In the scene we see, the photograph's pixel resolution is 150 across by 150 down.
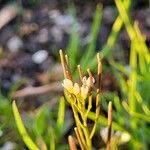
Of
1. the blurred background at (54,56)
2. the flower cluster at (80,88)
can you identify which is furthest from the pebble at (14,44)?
the flower cluster at (80,88)

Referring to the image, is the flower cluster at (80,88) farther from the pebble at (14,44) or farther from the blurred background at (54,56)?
the pebble at (14,44)

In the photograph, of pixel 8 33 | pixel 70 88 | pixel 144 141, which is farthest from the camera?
pixel 8 33

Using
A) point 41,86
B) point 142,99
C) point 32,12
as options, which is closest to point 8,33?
point 32,12

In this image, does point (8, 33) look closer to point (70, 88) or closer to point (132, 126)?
point (132, 126)

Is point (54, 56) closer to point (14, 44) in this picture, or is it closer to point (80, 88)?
point (14, 44)

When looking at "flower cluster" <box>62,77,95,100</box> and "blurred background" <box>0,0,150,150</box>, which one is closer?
"flower cluster" <box>62,77,95,100</box>

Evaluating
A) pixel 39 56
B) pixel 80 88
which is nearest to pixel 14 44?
pixel 39 56

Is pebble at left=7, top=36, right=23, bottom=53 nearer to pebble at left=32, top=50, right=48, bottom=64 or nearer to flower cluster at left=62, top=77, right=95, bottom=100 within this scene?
pebble at left=32, top=50, right=48, bottom=64

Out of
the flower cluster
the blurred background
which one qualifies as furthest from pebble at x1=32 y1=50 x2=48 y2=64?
the flower cluster
